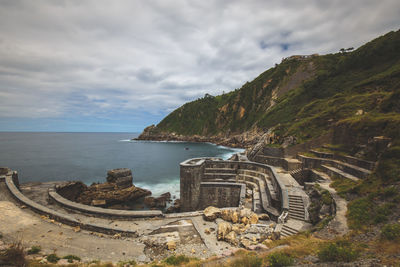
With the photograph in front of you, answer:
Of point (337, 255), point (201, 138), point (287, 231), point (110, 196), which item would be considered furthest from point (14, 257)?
point (201, 138)

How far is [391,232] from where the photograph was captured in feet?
23.4

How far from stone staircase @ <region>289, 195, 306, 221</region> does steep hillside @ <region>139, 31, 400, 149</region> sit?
9708mm

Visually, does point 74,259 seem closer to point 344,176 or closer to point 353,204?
point 353,204

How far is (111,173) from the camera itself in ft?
98.1

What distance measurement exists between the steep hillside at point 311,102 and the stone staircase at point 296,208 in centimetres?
971

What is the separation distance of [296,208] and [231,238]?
256 inches

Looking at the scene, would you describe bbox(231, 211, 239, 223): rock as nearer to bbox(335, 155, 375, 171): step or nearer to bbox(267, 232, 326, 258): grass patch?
bbox(267, 232, 326, 258): grass patch

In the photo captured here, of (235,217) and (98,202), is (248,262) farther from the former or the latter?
(98,202)

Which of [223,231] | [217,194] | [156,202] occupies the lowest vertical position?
[156,202]

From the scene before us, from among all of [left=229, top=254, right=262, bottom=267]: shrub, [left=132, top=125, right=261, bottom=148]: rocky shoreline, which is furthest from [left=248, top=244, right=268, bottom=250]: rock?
[left=132, top=125, right=261, bottom=148]: rocky shoreline

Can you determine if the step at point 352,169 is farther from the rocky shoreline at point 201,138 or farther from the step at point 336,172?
the rocky shoreline at point 201,138

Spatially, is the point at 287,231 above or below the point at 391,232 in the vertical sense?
below

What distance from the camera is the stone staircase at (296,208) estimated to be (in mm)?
12979

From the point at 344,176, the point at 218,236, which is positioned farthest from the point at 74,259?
the point at 344,176
